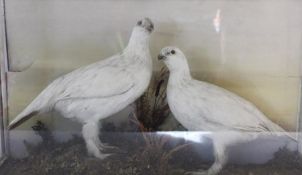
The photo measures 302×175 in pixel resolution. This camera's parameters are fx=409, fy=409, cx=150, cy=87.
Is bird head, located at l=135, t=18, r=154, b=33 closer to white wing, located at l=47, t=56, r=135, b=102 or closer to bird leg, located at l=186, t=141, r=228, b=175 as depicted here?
white wing, located at l=47, t=56, r=135, b=102

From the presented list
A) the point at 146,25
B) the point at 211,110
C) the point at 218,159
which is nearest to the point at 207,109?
the point at 211,110

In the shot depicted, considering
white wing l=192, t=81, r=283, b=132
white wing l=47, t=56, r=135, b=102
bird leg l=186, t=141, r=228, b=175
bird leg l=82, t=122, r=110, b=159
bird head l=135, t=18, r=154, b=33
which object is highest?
bird head l=135, t=18, r=154, b=33

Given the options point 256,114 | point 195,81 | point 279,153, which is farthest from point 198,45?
point 279,153

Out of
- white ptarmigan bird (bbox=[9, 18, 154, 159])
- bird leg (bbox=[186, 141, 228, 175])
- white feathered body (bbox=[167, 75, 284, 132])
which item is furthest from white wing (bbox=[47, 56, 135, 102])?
bird leg (bbox=[186, 141, 228, 175])

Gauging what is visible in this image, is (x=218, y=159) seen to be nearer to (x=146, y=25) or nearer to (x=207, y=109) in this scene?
(x=207, y=109)

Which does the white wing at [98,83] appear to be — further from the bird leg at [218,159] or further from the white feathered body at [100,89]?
the bird leg at [218,159]

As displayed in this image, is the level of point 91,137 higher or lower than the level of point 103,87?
lower

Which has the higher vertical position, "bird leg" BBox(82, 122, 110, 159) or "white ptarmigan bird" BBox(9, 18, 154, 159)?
"white ptarmigan bird" BBox(9, 18, 154, 159)

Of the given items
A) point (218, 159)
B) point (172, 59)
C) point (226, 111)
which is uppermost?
point (172, 59)
